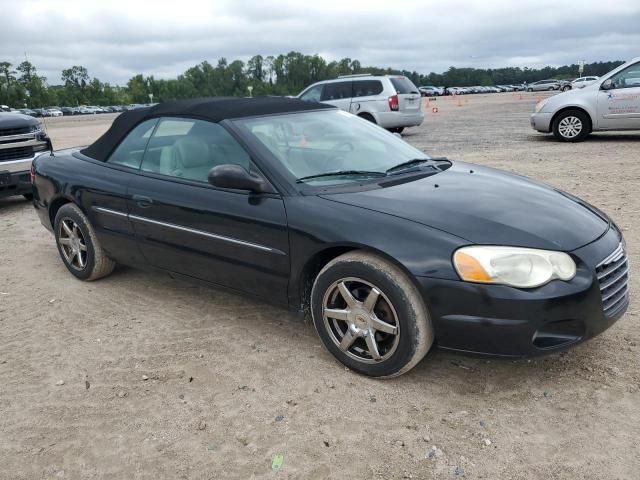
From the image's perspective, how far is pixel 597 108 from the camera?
11.3m

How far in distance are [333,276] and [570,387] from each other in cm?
134

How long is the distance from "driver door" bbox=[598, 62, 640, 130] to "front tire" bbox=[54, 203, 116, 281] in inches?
401

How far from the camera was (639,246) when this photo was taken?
4.92 m

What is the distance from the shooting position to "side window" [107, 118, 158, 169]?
417 cm

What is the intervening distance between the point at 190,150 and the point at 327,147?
3.10ft

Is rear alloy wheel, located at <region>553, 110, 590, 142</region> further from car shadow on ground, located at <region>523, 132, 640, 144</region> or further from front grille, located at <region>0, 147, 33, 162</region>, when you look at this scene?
front grille, located at <region>0, 147, 33, 162</region>

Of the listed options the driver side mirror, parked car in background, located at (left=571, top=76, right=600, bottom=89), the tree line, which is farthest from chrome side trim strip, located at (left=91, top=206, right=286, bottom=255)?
the tree line

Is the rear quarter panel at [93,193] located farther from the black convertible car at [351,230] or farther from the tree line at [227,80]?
the tree line at [227,80]

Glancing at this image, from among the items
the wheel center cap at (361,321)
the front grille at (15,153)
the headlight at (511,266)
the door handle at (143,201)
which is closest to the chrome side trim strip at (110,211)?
the door handle at (143,201)

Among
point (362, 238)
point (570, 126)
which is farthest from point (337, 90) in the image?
point (362, 238)

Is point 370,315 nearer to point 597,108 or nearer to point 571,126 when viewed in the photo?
point 597,108

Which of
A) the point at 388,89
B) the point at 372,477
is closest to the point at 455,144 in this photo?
the point at 388,89

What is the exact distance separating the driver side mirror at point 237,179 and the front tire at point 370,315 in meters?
0.62

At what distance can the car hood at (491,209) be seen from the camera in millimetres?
2773
